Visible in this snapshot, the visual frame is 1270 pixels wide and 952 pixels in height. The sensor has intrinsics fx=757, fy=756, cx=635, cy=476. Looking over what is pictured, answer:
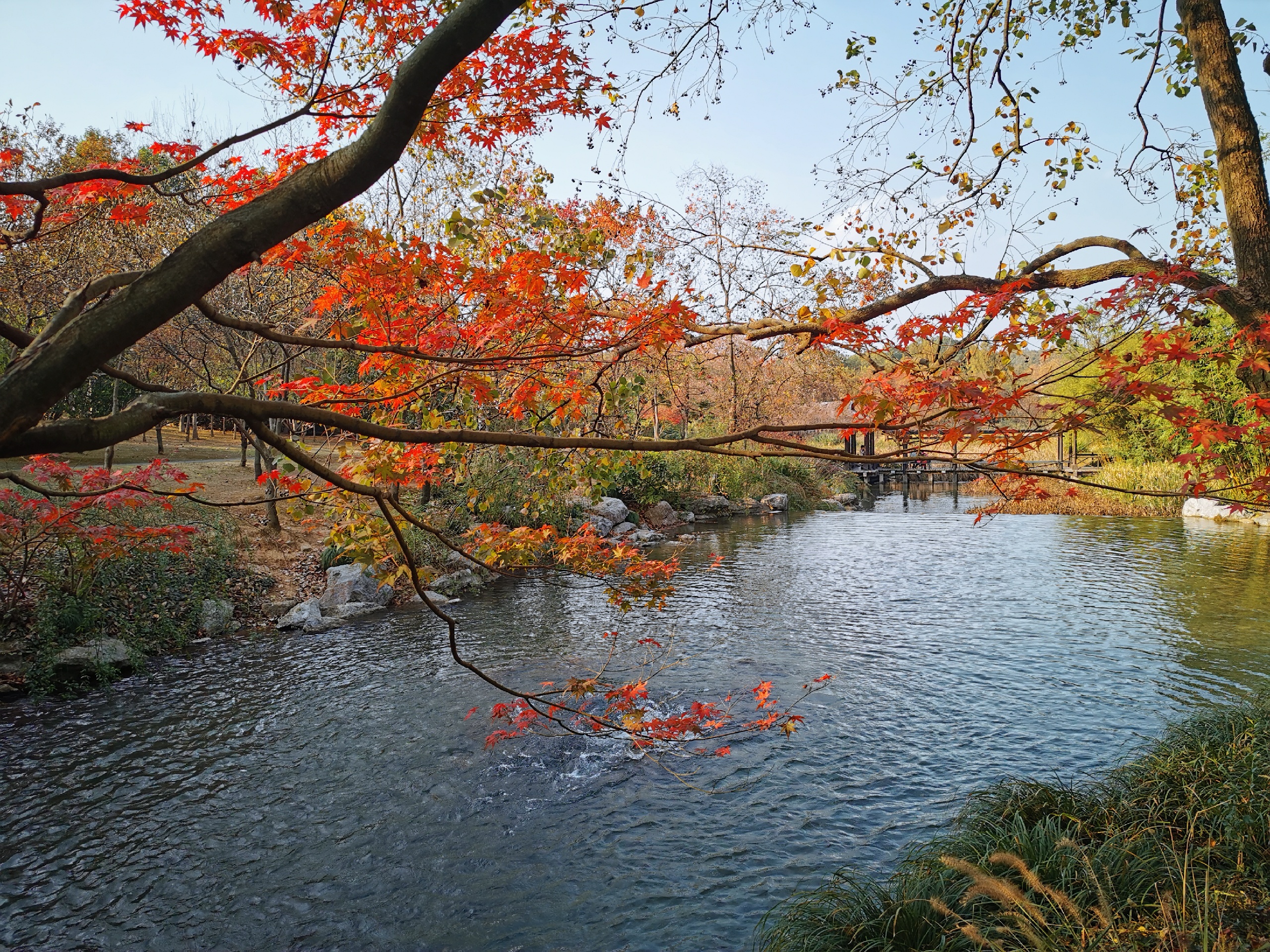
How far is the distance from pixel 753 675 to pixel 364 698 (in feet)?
13.1

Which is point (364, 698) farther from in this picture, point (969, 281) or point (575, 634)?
point (969, 281)

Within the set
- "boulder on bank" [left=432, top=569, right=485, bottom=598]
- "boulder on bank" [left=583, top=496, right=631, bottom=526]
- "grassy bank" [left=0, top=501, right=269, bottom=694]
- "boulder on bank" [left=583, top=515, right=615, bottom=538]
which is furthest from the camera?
"boulder on bank" [left=583, top=496, right=631, bottom=526]

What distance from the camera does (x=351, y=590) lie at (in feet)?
35.4

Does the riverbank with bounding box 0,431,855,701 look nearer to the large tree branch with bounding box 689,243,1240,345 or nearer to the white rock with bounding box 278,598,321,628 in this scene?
the white rock with bounding box 278,598,321,628

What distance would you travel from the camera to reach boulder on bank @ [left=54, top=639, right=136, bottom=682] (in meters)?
7.62

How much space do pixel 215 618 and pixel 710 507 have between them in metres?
14.7

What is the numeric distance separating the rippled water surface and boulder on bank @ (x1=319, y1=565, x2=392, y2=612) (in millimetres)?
751

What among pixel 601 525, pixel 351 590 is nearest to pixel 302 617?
pixel 351 590

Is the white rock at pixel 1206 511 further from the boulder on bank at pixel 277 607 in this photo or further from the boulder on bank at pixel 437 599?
the boulder on bank at pixel 277 607

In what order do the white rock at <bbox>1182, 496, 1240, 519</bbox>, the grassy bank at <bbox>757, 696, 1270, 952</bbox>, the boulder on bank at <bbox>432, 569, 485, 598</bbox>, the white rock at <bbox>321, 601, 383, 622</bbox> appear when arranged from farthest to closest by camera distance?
1. the white rock at <bbox>1182, 496, 1240, 519</bbox>
2. the boulder on bank at <bbox>432, 569, 485, 598</bbox>
3. the white rock at <bbox>321, 601, 383, 622</bbox>
4. the grassy bank at <bbox>757, 696, 1270, 952</bbox>

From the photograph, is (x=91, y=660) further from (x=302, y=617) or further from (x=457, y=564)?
(x=457, y=564)

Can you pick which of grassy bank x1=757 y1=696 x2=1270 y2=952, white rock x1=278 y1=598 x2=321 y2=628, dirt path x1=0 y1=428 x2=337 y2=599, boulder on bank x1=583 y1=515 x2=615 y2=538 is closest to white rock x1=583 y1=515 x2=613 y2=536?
boulder on bank x1=583 y1=515 x2=615 y2=538

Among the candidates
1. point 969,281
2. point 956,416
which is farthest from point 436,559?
point 956,416

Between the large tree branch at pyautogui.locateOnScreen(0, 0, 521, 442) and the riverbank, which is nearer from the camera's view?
the large tree branch at pyautogui.locateOnScreen(0, 0, 521, 442)
